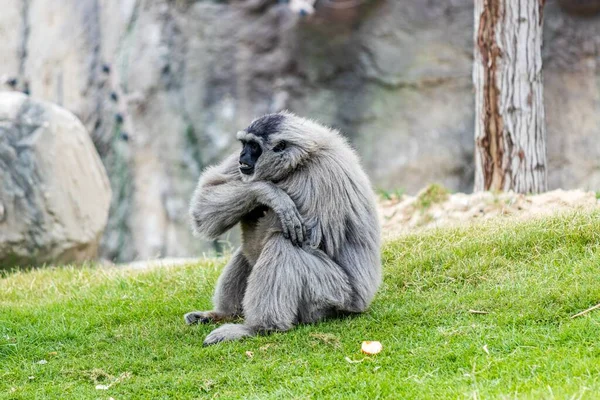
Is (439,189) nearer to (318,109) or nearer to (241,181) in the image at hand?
(241,181)

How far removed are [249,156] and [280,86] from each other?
8687mm

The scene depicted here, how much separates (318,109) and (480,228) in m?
7.28

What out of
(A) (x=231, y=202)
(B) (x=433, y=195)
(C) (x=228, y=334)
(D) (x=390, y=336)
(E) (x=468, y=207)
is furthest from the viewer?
(B) (x=433, y=195)

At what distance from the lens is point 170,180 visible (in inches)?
586

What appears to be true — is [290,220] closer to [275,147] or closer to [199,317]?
[275,147]

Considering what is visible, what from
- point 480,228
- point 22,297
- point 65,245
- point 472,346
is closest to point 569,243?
point 480,228

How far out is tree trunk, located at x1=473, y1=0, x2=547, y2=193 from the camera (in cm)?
943

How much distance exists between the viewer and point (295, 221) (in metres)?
5.77

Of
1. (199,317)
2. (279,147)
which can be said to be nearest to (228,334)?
(199,317)

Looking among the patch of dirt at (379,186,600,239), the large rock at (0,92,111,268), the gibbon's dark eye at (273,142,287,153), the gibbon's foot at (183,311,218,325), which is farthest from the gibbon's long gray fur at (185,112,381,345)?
the large rock at (0,92,111,268)

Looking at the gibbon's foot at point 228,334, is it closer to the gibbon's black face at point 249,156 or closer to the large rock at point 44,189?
the gibbon's black face at point 249,156

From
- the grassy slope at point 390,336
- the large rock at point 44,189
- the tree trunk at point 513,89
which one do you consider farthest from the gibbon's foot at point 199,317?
the tree trunk at point 513,89

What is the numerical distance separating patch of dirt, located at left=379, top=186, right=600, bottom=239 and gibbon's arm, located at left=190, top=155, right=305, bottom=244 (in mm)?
2602

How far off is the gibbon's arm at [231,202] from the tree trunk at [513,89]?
14.3 ft
